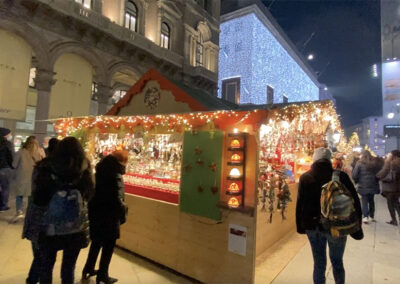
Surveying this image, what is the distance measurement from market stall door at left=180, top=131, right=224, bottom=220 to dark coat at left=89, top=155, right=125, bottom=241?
111cm

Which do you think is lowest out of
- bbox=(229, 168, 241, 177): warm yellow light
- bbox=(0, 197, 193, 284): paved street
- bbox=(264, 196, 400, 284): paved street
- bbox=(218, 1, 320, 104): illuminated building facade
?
bbox=(0, 197, 193, 284): paved street

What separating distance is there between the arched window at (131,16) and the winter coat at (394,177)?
1466cm

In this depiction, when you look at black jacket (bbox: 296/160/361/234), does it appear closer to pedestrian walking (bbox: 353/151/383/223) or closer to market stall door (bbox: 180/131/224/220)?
market stall door (bbox: 180/131/224/220)

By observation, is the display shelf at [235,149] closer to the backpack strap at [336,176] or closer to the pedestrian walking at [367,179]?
the backpack strap at [336,176]

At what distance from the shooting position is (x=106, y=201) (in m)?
3.45

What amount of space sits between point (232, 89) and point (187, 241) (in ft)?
82.4

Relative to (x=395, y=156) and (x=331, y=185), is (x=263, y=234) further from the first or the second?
(x=395, y=156)

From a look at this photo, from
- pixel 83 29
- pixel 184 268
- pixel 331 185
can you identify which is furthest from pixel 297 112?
pixel 83 29

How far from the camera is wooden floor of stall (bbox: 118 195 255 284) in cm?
360

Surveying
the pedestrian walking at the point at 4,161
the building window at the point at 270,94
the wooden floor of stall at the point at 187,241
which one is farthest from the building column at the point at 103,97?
the building window at the point at 270,94

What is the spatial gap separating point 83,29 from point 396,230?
14322 millimetres

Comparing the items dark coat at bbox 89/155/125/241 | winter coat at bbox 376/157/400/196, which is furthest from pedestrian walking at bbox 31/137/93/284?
winter coat at bbox 376/157/400/196

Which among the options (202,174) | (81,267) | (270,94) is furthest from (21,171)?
(270,94)

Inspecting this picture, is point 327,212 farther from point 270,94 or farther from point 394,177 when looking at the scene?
point 270,94
